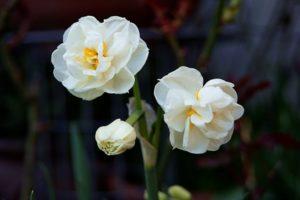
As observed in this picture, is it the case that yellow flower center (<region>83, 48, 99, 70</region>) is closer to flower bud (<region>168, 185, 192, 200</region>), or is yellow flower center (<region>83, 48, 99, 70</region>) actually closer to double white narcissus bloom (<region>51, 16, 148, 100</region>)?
double white narcissus bloom (<region>51, 16, 148, 100</region>)

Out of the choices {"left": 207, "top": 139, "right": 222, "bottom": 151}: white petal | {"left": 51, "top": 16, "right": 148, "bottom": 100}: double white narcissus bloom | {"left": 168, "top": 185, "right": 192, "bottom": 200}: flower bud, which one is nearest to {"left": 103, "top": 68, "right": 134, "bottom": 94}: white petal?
{"left": 51, "top": 16, "right": 148, "bottom": 100}: double white narcissus bloom

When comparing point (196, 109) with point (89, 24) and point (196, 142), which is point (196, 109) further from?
point (89, 24)

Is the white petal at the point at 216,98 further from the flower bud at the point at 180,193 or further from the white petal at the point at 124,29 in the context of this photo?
the flower bud at the point at 180,193

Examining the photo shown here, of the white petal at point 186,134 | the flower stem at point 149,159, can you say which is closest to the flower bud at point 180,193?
the flower stem at point 149,159

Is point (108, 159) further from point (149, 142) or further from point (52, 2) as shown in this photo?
point (149, 142)

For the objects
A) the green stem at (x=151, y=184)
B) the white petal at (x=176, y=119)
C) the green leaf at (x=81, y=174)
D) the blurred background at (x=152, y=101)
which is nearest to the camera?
the white petal at (x=176, y=119)

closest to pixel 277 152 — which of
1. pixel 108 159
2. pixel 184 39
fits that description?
pixel 184 39
